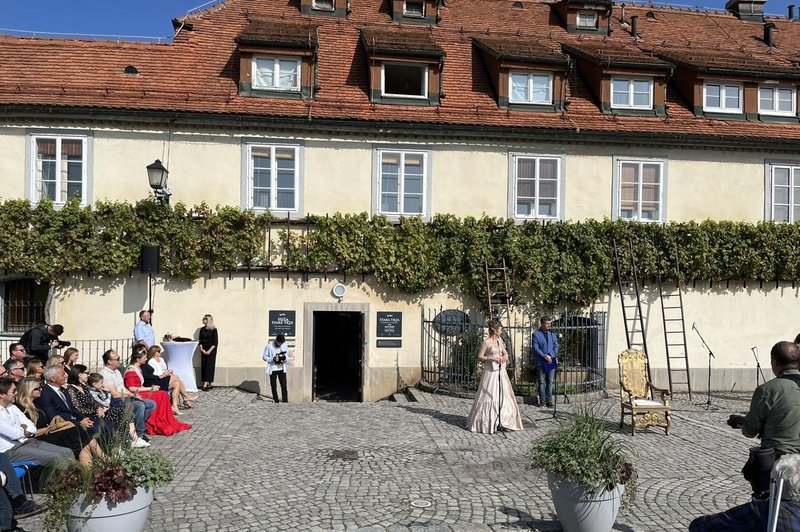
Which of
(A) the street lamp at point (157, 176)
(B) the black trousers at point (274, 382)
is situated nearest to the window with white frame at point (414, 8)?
(A) the street lamp at point (157, 176)

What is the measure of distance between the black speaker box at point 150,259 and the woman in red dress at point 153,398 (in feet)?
12.8

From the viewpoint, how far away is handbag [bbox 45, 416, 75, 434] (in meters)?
7.84

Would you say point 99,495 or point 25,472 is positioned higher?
point 99,495

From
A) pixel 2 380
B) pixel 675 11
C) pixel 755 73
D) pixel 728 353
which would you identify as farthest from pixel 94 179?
pixel 675 11

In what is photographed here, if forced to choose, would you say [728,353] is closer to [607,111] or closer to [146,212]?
[607,111]

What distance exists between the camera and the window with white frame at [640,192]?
17.0m

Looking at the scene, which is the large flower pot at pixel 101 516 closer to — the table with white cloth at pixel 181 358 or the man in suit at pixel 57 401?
the man in suit at pixel 57 401

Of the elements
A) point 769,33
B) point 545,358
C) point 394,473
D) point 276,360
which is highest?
point 769,33

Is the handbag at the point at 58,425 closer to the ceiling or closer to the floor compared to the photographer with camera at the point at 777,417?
closer to the floor

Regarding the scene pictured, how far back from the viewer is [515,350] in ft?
53.5

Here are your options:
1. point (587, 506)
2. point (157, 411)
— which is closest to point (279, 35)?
point (157, 411)

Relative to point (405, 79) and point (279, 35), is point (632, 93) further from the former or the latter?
point (279, 35)

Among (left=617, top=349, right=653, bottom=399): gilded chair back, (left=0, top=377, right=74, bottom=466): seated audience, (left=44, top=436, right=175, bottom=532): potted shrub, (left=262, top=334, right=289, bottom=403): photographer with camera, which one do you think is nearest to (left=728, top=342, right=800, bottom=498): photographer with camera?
(left=44, top=436, right=175, bottom=532): potted shrub

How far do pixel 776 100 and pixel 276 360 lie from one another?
1515 cm
